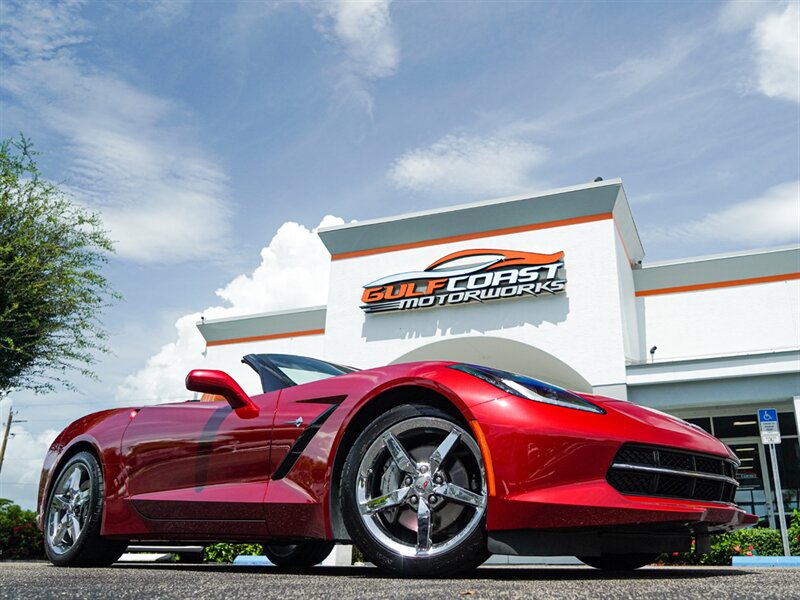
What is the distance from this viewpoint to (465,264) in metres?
15.9

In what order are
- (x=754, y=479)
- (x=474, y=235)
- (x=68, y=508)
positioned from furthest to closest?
(x=474, y=235), (x=754, y=479), (x=68, y=508)

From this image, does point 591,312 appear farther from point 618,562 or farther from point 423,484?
point 423,484

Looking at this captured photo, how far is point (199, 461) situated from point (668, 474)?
7.61 ft

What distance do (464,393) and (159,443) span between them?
6.46 ft

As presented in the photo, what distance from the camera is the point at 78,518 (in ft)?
14.4

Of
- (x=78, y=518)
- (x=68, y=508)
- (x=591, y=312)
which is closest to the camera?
(x=78, y=518)

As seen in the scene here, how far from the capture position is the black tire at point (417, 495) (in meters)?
2.78

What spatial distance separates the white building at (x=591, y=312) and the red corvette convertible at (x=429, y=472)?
35.1 feet

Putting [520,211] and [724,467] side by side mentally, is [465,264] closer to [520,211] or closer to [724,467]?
[520,211]

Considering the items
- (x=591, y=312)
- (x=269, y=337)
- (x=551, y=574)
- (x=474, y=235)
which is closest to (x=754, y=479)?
(x=591, y=312)

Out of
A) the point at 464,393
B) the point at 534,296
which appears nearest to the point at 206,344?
the point at 534,296

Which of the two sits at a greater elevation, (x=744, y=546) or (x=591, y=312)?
(x=591, y=312)

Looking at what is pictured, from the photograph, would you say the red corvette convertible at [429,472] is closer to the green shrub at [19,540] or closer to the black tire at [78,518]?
the black tire at [78,518]

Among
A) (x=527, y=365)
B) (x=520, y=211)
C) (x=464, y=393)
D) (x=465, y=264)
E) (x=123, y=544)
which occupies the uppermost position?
(x=520, y=211)
